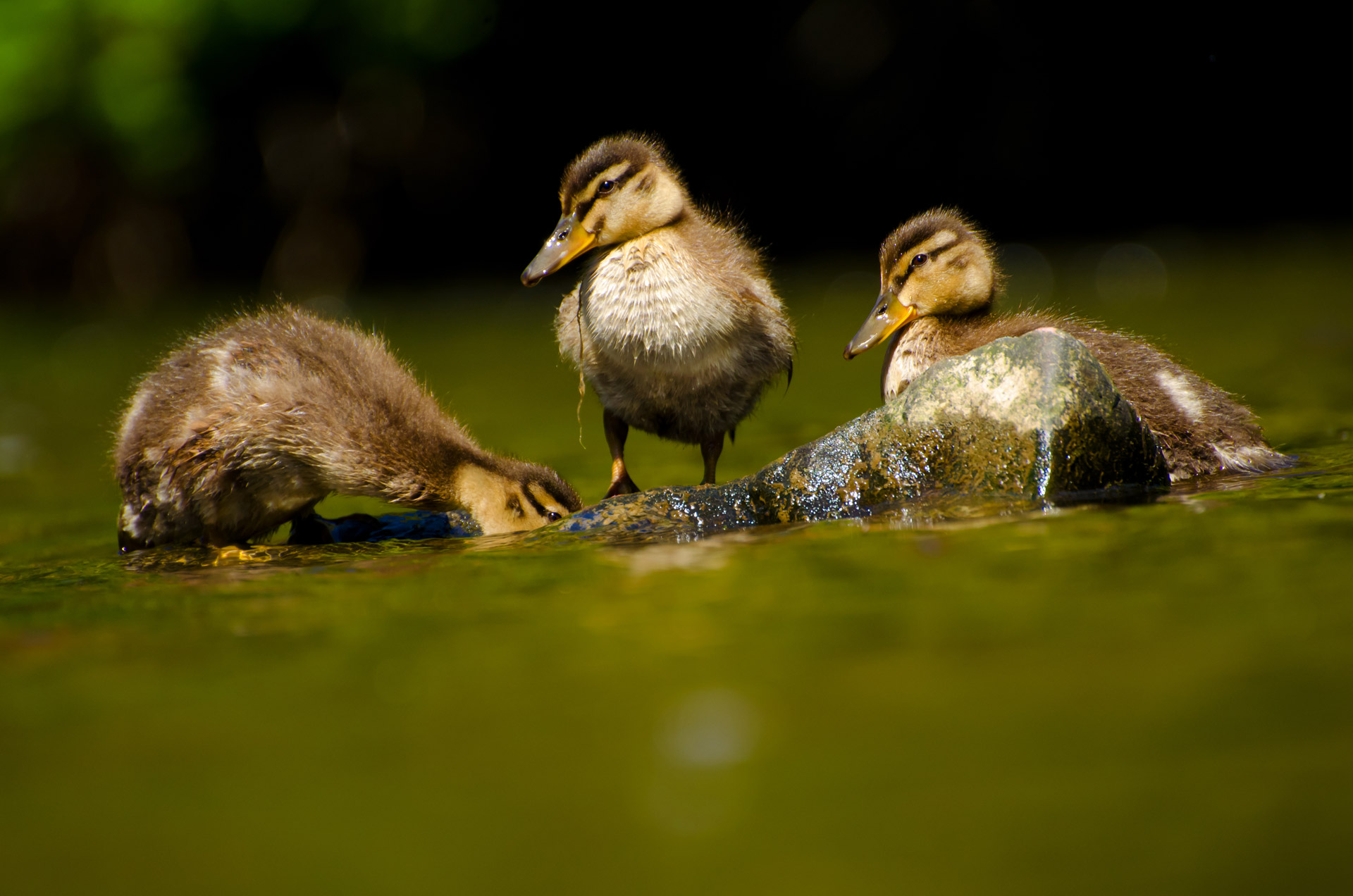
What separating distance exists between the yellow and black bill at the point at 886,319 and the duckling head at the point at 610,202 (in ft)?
3.21

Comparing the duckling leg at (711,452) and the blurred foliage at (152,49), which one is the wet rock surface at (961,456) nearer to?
the duckling leg at (711,452)

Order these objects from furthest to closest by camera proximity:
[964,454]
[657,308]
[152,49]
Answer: [152,49]
[657,308]
[964,454]

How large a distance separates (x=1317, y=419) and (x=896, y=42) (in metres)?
15.2

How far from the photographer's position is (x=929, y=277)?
5703 millimetres

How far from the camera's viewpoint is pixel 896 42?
20.3 meters

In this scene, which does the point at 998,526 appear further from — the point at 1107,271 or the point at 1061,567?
the point at 1107,271

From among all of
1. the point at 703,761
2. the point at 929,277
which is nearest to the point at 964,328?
the point at 929,277

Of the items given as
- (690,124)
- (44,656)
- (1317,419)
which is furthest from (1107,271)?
(44,656)

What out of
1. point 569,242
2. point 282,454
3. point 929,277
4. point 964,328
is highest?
point 569,242

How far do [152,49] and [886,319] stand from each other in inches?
555

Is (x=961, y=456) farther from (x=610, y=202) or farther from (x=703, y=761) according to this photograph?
(x=703, y=761)

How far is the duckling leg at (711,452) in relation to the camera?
6.02 meters

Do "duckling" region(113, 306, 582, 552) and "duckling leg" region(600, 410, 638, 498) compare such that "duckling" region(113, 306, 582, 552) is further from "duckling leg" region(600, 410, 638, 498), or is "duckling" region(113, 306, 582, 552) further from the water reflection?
the water reflection

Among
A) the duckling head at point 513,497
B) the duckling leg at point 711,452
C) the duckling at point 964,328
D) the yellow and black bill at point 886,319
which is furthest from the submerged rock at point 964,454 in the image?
the duckling leg at point 711,452
